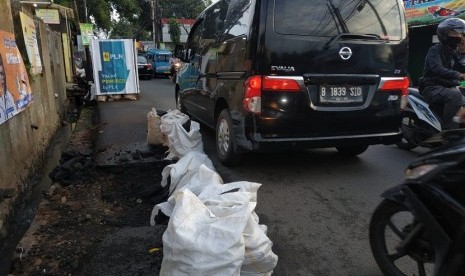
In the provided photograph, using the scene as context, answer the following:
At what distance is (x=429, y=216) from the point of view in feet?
6.54

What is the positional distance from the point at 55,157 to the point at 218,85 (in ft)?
11.1

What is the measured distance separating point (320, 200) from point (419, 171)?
190cm

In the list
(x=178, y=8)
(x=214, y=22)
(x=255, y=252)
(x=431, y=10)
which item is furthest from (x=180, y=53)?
(x=178, y=8)

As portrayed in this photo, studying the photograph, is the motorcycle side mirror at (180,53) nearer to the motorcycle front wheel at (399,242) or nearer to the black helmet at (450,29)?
the black helmet at (450,29)

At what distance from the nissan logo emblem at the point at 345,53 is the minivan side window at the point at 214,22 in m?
1.68

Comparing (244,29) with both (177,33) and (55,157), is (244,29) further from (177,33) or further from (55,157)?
(177,33)

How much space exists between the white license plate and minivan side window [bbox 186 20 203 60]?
2.61m

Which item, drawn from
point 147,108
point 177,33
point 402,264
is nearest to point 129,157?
point 402,264

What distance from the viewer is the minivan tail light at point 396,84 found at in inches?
172

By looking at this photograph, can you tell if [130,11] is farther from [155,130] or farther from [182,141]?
[182,141]

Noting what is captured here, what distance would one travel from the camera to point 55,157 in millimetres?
6625

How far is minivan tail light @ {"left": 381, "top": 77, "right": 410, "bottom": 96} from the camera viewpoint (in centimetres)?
436

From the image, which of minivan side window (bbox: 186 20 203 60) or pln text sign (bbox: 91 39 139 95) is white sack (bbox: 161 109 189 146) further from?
pln text sign (bbox: 91 39 139 95)

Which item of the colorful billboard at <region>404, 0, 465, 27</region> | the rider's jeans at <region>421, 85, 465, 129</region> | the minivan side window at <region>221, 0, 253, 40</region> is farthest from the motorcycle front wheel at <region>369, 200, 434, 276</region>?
the colorful billboard at <region>404, 0, 465, 27</region>
